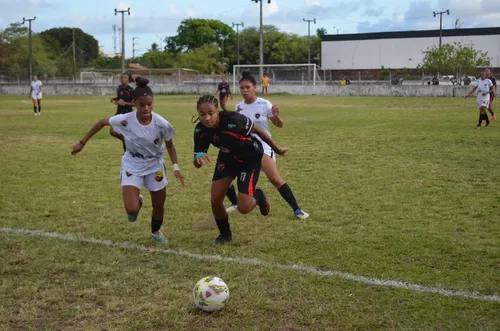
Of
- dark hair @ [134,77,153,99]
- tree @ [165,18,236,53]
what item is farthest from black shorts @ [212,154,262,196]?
tree @ [165,18,236,53]

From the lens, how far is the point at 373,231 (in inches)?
290

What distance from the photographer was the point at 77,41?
123m

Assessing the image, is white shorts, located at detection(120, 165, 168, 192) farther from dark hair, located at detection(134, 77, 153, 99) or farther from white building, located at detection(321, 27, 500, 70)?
white building, located at detection(321, 27, 500, 70)

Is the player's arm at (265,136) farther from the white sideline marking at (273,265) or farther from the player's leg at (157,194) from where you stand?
the white sideline marking at (273,265)

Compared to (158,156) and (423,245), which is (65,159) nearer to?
(158,156)

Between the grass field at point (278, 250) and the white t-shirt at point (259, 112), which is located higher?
the white t-shirt at point (259, 112)

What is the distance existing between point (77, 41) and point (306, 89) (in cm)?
8405

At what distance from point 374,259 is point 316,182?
4.59 meters

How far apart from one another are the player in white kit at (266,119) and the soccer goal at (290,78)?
138 ft

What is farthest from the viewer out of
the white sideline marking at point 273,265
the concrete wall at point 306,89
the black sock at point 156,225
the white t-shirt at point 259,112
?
the concrete wall at point 306,89

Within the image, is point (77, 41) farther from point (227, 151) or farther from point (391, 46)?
point (227, 151)

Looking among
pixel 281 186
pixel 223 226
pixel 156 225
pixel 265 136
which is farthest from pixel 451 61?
pixel 156 225

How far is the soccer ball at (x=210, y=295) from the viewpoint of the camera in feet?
16.0

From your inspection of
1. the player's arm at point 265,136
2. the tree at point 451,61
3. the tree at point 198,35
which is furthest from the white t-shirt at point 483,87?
the tree at point 198,35
